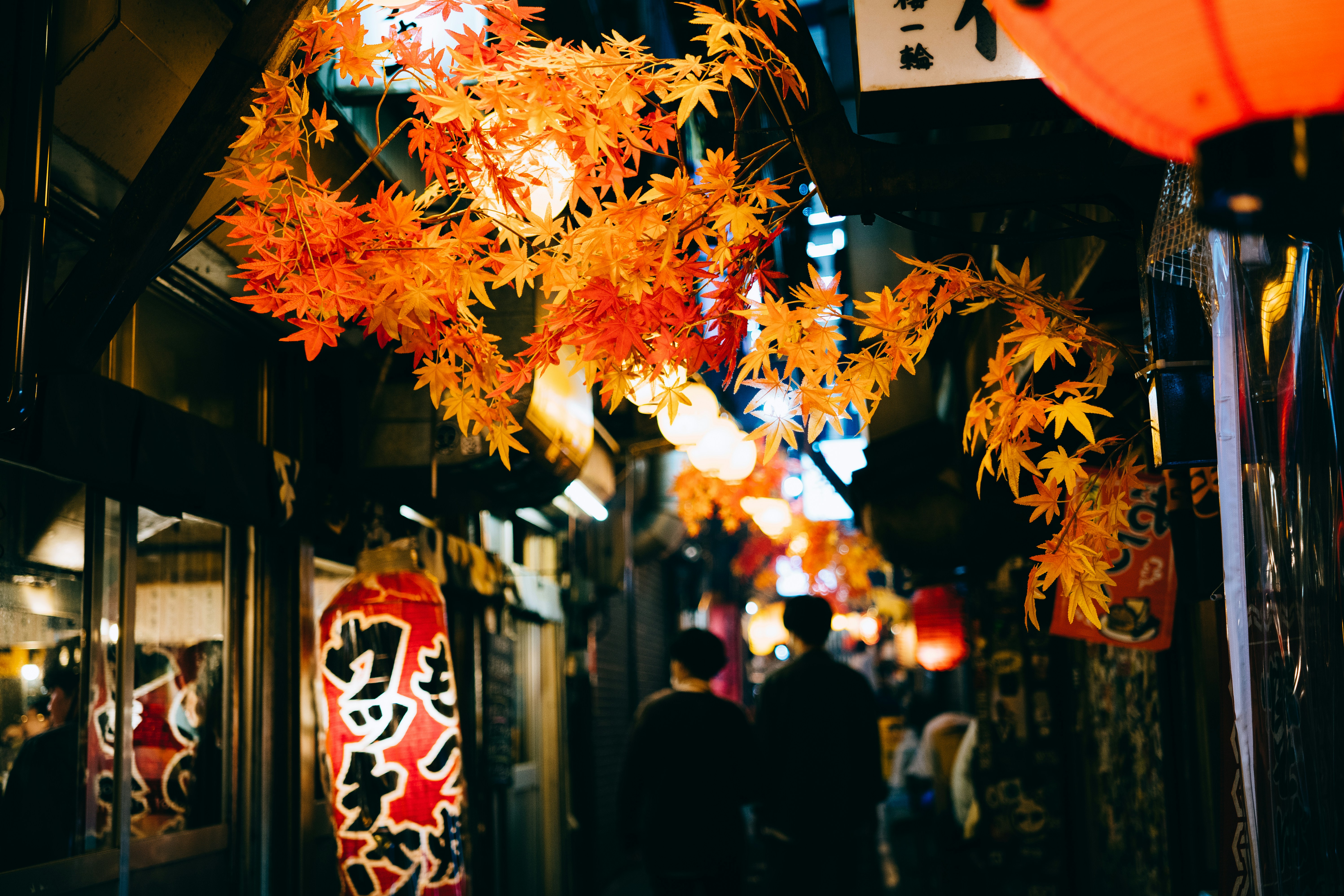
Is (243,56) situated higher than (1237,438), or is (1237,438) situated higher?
(243,56)

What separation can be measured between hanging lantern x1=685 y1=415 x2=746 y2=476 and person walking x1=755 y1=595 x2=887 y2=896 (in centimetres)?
172

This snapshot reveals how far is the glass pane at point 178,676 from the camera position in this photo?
223 inches

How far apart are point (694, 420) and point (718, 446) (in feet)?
1.92

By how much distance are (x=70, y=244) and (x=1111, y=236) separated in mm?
4569

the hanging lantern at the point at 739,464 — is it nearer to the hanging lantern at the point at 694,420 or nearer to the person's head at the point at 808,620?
the hanging lantern at the point at 694,420

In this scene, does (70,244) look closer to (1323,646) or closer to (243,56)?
(243,56)

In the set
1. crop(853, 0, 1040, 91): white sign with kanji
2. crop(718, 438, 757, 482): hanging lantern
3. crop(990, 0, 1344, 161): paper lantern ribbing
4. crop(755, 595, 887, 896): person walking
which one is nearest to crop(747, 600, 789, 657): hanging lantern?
crop(718, 438, 757, 482): hanging lantern

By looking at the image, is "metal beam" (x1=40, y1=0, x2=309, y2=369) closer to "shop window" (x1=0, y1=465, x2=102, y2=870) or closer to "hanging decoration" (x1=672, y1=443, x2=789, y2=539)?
"shop window" (x1=0, y1=465, x2=102, y2=870)

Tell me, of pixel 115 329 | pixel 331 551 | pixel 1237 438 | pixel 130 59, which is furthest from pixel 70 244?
pixel 1237 438

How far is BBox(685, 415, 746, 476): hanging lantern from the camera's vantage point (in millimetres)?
8930

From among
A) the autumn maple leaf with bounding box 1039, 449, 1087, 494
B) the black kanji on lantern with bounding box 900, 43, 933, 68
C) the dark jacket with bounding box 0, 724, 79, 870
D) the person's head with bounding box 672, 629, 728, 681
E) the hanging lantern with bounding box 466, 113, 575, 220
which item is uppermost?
the black kanji on lantern with bounding box 900, 43, 933, 68

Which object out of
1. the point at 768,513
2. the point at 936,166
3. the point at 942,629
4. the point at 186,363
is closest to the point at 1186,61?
the point at 936,166

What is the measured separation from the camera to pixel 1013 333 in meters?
3.57

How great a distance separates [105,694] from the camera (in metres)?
5.20
